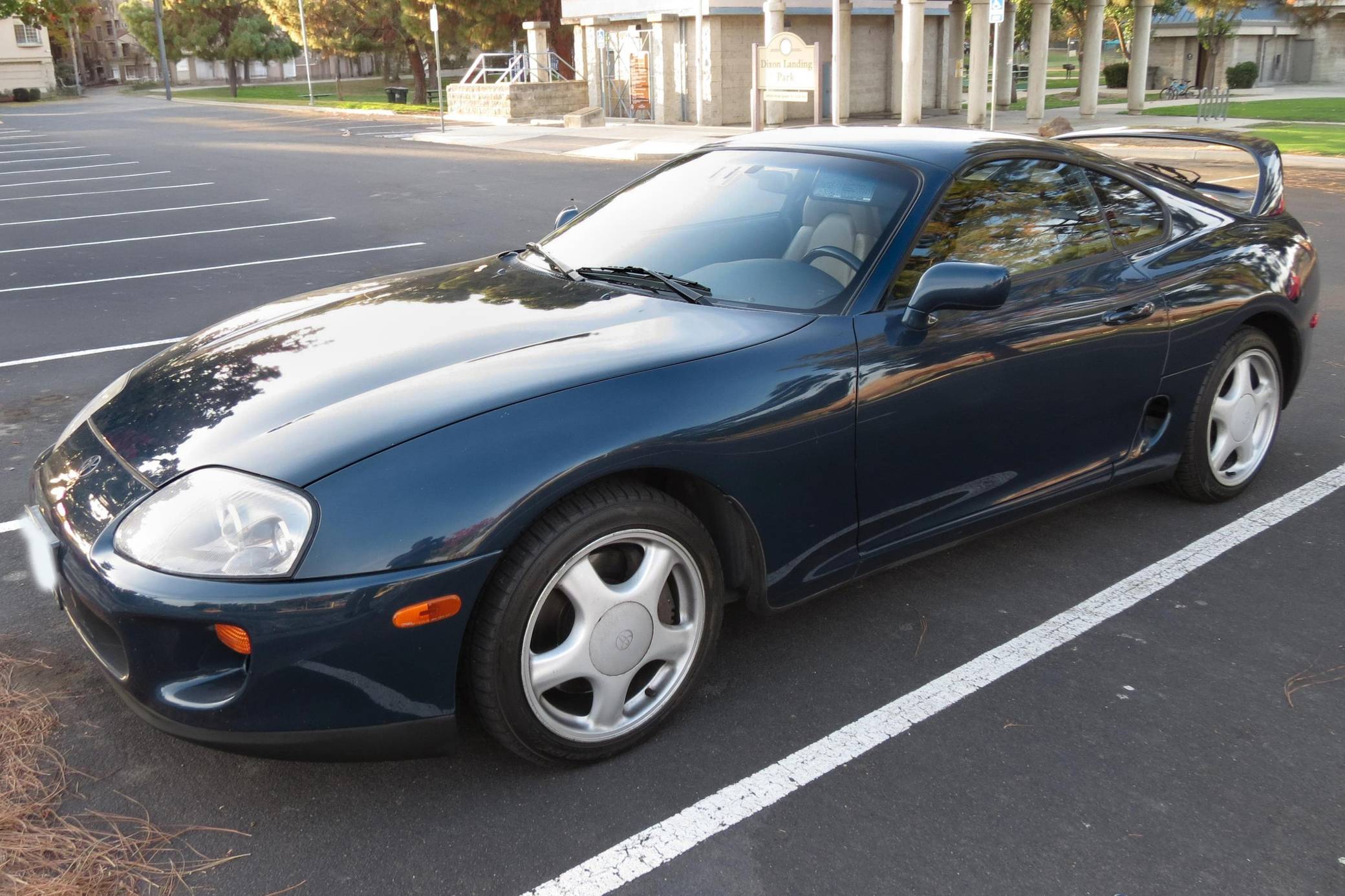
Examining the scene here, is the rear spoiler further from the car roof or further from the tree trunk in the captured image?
the tree trunk

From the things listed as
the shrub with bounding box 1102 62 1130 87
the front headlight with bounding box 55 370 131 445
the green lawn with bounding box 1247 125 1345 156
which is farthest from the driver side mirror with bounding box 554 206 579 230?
the shrub with bounding box 1102 62 1130 87

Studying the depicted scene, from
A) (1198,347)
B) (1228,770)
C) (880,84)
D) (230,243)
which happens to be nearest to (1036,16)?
(880,84)

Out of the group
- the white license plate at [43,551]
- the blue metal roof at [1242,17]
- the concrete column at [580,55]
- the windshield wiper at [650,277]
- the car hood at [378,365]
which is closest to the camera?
the car hood at [378,365]

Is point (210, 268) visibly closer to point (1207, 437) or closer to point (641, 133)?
point (1207, 437)

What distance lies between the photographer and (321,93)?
67.4 meters

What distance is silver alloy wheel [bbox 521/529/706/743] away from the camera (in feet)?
8.72

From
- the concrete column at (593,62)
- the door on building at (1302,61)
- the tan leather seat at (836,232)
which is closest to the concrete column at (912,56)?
the concrete column at (593,62)

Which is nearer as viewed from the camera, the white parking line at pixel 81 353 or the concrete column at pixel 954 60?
the white parking line at pixel 81 353

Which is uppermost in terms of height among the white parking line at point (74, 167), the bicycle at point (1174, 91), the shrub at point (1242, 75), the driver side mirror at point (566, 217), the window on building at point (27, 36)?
the window on building at point (27, 36)

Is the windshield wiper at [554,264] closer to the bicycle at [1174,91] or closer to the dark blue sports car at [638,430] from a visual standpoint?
the dark blue sports car at [638,430]

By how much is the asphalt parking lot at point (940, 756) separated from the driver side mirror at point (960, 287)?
3.39ft

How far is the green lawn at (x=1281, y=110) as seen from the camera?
88.5 feet

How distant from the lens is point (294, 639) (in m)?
2.33

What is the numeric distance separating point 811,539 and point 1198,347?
190cm
